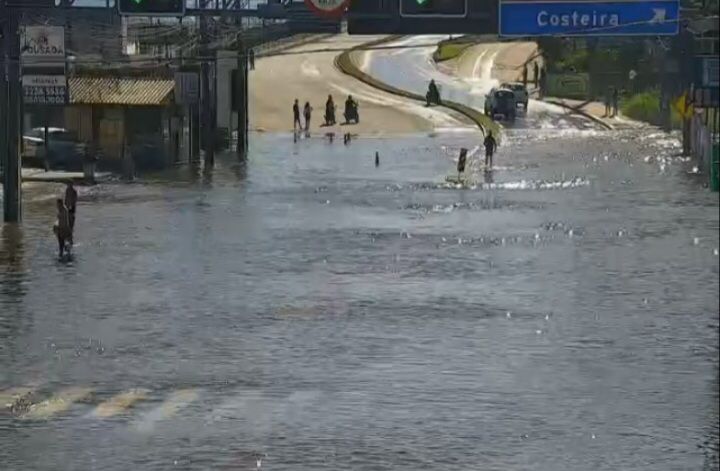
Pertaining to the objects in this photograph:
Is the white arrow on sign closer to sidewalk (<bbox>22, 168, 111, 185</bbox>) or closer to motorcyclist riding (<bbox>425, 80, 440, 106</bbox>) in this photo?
sidewalk (<bbox>22, 168, 111, 185</bbox>)

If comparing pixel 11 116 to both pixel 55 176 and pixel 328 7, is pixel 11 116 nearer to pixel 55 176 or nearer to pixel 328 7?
pixel 328 7

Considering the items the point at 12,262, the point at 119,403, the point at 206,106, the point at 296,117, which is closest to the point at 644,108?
the point at 296,117

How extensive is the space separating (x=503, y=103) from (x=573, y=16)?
44.4m

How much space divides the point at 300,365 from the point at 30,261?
1317cm

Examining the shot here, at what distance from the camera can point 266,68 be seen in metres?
104

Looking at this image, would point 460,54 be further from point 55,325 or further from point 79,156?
point 55,325

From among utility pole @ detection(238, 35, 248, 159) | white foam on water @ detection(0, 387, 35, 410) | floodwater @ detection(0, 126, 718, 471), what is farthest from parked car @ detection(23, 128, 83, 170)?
white foam on water @ detection(0, 387, 35, 410)

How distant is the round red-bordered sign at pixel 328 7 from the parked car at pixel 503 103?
4706 cm

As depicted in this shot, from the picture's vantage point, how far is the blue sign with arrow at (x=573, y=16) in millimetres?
42812

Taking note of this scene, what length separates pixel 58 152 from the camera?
198 feet

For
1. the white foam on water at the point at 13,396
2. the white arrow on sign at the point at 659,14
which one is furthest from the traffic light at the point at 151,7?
the white foam on water at the point at 13,396

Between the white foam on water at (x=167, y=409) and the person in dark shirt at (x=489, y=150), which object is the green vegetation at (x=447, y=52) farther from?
the white foam on water at (x=167, y=409)

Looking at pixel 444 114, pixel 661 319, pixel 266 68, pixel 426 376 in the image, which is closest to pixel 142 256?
pixel 661 319

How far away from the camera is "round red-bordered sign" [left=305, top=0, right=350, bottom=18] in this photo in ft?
130
